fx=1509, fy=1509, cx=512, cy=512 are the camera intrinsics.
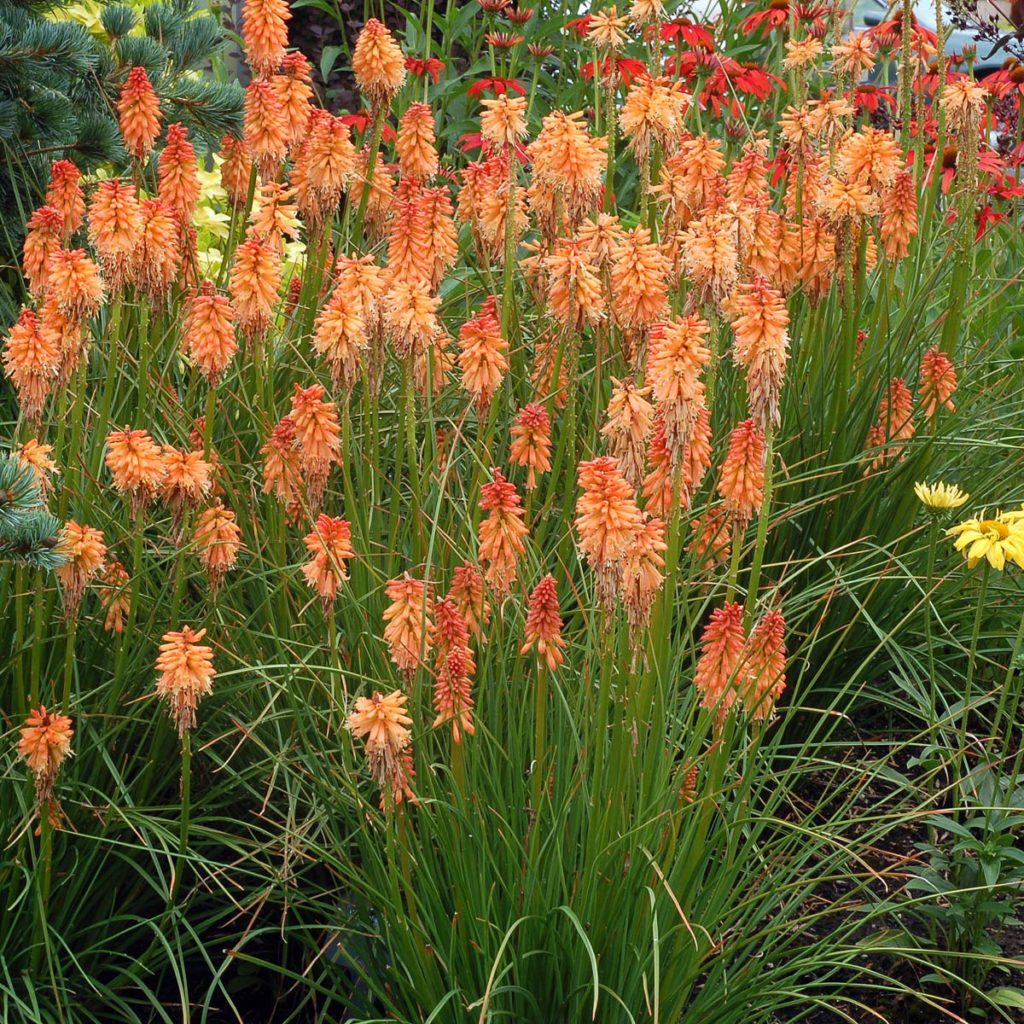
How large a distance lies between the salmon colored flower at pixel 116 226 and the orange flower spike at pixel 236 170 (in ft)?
3.22

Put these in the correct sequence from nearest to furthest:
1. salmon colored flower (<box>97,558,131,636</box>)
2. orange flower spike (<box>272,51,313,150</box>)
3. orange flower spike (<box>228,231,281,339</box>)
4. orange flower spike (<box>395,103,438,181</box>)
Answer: orange flower spike (<box>228,231,281,339</box>) < salmon colored flower (<box>97,558,131,636</box>) < orange flower spike (<box>272,51,313,150</box>) < orange flower spike (<box>395,103,438,181</box>)

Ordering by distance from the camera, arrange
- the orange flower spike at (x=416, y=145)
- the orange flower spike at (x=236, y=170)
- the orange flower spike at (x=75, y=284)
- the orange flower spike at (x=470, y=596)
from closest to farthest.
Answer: the orange flower spike at (x=470, y=596) → the orange flower spike at (x=75, y=284) → the orange flower spike at (x=416, y=145) → the orange flower spike at (x=236, y=170)

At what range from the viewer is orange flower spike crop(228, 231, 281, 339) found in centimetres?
286

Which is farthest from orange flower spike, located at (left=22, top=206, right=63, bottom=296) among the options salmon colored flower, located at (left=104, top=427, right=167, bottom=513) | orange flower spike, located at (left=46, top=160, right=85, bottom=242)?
salmon colored flower, located at (left=104, top=427, right=167, bottom=513)

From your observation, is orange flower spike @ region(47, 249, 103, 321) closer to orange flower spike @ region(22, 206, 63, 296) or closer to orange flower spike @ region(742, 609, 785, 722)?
orange flower spike @ region(22, 206, 63, 296)

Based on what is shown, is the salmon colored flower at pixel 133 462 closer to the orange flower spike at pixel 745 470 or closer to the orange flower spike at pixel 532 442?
the orange flower spike at pixel 532 442

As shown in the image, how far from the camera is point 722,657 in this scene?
246cm

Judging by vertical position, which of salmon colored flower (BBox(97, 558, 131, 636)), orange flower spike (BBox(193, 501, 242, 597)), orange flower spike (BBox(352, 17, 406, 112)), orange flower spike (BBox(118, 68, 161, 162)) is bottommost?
salmon colored flower (BBox(97, 558, 131, 636))

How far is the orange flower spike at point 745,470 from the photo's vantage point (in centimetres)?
248

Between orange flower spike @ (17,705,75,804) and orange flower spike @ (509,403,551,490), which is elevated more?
orange flower spike @ (509,403,551,490)

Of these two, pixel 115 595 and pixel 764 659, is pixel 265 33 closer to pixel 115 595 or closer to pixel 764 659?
pixel 115 595

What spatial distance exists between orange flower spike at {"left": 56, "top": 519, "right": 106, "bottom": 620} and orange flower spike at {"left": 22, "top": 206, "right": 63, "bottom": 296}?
0.54m

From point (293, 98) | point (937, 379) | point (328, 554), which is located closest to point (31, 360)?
point (328, 554)

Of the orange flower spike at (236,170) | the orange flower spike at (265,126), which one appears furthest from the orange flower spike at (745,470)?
the orange flower spike at (236,170)
